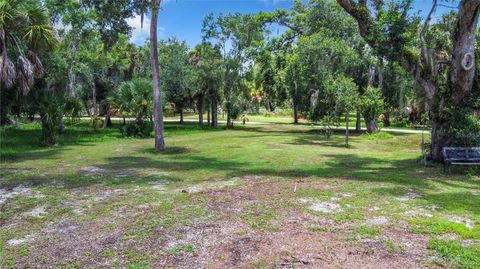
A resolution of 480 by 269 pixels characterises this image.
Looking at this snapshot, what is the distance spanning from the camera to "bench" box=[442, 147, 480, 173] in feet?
36.4

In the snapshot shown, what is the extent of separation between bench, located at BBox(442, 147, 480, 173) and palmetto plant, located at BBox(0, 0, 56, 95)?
1477 cm

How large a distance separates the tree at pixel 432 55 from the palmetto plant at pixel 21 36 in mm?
11484

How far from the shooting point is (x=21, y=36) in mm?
16172

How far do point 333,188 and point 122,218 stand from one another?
15.5 feet

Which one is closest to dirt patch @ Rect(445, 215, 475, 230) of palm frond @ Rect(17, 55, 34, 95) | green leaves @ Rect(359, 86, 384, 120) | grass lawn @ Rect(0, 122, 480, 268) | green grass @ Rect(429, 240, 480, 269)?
grass lawn @ Rect(0, 122, 480, 268)

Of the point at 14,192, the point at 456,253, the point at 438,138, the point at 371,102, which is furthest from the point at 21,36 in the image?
the point at 371,102

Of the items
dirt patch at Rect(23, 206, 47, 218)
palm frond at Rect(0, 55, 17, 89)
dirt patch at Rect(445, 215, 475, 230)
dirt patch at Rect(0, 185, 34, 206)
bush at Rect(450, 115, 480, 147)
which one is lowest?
dirt patch at Rect(23, 206, 47, 218)

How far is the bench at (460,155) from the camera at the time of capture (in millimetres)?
11109

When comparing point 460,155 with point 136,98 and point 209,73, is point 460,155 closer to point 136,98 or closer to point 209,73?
point 136,98

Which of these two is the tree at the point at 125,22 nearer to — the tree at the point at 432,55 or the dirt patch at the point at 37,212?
the tree at the point at 432,55

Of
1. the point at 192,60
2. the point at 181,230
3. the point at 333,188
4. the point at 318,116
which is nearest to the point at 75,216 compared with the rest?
the point at 181,230

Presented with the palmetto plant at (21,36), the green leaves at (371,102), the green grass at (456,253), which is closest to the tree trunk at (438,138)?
the green grass at (456,253)

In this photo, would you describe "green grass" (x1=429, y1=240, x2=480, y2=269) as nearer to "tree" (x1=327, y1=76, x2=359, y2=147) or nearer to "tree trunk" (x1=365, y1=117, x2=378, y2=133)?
"tree" (x1=327, y1=76, x2=359, y2=147)

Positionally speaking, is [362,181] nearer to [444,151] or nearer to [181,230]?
[444,151]
